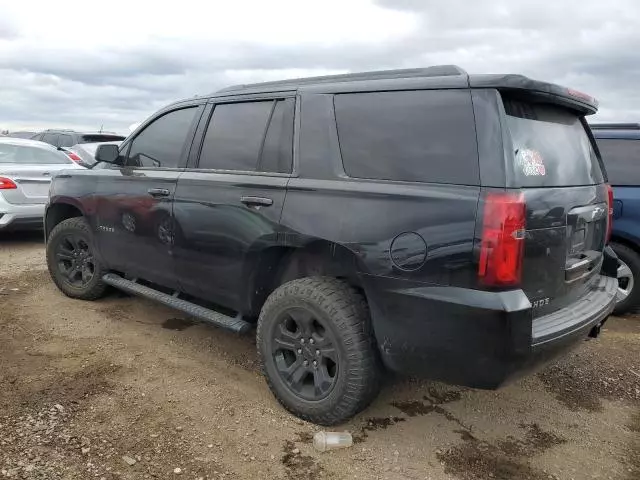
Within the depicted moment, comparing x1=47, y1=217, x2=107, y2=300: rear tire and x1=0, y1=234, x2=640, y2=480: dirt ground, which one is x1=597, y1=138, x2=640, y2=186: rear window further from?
x1=47, y1=217, x2=107, y2=300: rear tire

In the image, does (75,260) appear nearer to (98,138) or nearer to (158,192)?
(158,192)

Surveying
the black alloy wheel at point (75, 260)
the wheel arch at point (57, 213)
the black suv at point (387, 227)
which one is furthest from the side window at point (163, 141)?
the wheel arch at point (57, 213)

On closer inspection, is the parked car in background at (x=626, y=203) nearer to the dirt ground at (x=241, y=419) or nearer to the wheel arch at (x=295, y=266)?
the dirt ground at (x=241, y=419)

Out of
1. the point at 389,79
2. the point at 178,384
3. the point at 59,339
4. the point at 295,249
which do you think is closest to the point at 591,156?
the point at 389,79

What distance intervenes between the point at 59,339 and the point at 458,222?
10.7 feet

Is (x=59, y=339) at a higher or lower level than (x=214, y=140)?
lower

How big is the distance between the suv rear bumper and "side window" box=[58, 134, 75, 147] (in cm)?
1638

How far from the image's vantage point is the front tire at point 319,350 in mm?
2855

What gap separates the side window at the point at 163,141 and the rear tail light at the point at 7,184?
383cm

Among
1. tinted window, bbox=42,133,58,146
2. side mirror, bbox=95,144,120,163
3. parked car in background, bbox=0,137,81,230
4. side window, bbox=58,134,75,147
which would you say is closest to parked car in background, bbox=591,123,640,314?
side mirror, bbox=95,144,120,163

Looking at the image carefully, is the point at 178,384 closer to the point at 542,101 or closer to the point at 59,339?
the point at 59,339

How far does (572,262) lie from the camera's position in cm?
285

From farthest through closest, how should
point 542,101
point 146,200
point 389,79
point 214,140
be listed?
1. point 146,200
2. point 214,140
3. point 389,79
4. point 542,101

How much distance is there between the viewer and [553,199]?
2633 millimetres
